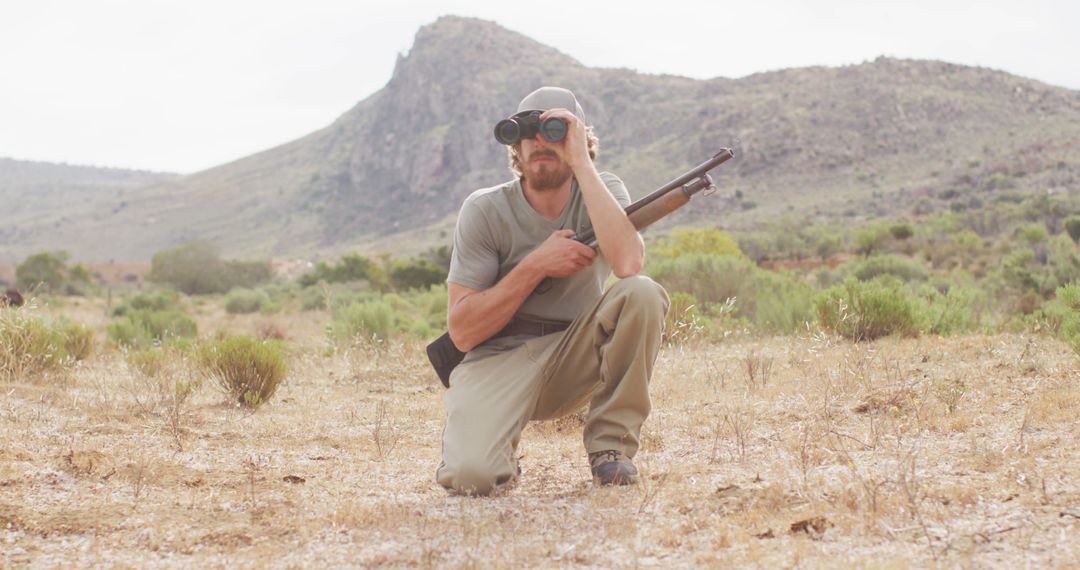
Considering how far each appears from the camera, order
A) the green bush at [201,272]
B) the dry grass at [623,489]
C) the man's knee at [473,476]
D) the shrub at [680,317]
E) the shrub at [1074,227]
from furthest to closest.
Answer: the green bush at [201,272] → the shrub at [1074,227] → the shrub at [680,317] → the man's knee at [473,476] → the dry grass at [623,489]

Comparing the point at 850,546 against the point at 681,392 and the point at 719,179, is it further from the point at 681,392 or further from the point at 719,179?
the point at 719,179

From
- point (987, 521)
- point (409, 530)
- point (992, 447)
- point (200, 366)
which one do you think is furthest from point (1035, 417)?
point (200, 366)

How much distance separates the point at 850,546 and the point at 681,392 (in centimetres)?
316

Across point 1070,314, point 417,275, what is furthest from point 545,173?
point 417,275

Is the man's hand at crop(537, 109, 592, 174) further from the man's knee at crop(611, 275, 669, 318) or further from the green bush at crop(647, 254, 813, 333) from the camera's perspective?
the green bush at crop(647, 254, 813, 333)

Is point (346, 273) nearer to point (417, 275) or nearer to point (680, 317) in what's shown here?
point (417, 275)

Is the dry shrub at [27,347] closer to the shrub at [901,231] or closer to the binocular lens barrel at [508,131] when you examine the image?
the binocular lens barrel at [508,131]

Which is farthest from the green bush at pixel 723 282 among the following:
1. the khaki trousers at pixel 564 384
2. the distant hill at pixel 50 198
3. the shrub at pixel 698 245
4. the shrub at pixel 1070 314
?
the distant hill at pixel 50 198

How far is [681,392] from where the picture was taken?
18.9 ft

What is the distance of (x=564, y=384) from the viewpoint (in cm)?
386

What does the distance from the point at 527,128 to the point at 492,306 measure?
2.32 ft

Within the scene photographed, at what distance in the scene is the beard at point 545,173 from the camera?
143 inches

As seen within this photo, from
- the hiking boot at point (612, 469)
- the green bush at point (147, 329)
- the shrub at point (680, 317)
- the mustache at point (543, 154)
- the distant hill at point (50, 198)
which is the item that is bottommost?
the green bush at point (147, 329)

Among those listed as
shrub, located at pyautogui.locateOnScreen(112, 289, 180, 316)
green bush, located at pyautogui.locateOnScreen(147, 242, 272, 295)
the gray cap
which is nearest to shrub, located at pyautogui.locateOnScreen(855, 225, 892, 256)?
shrub, located at pyautogui.locateOnScreen(112, 289, 180, 316)
